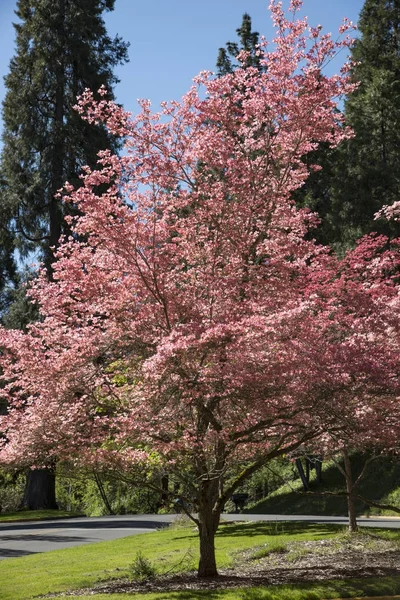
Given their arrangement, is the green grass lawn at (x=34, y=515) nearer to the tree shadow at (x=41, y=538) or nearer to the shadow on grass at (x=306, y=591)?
the tree shadow at (x=41, y=538)

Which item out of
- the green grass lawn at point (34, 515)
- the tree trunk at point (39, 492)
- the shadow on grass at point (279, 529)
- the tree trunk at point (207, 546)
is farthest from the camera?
the tree trunk at point (39, 492)

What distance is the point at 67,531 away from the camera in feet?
65.2

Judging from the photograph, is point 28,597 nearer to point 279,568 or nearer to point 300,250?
point 279,568

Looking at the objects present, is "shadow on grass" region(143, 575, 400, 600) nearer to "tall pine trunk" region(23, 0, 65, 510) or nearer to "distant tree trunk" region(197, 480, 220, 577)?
"distant tree trunk" region(197, 480, 220, 577)

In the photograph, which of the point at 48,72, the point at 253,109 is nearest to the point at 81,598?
the point at 253,109

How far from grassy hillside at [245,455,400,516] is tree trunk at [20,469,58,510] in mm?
8162

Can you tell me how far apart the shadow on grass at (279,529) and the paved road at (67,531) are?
1.77 meters

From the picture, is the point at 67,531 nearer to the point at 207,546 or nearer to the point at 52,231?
the point at 207,546

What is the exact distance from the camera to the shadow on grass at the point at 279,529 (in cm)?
1584

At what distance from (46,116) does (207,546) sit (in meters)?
23.0

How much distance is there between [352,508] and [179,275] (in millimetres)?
7878

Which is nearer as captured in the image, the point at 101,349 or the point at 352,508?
the point at 101,349

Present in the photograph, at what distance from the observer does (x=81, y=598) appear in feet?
→ 28.1

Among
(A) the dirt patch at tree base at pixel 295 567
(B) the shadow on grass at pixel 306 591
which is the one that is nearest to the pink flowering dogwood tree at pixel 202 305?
(A) the dirt patch at tree base at pixel 295 567
